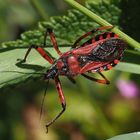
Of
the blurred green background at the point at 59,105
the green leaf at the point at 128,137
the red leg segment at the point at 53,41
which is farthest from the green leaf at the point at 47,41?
the blurred green background at the point at 59,105

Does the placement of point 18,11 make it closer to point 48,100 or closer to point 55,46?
point 48,100

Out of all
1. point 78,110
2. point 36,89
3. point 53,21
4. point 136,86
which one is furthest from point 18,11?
point 53,21

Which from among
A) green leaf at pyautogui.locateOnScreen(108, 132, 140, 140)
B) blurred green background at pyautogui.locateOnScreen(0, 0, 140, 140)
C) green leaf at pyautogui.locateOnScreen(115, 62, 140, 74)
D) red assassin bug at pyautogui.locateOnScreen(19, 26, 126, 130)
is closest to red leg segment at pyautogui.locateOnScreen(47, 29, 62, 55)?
red assassin bug at pyautogui.locateOnScreen(19, 26, 126, 130)

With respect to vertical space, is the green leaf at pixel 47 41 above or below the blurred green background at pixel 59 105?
above

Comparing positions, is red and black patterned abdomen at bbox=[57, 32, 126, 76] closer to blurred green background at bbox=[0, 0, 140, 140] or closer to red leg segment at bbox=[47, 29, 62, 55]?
red leg segment at bbox=[47, 29, 62, 55]

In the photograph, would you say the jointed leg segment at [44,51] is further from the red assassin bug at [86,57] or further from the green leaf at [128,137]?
the green leaf at [128,137]

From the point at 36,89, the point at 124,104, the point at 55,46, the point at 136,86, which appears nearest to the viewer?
the point at 55,46
